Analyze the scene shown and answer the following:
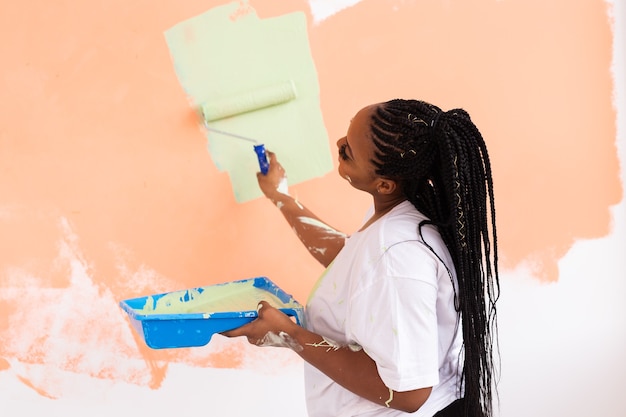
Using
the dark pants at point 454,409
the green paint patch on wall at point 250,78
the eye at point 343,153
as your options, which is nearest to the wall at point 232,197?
the green paint patch on wall at point 250,78

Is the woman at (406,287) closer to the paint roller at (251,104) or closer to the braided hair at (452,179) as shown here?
the braided hair at (452,179)

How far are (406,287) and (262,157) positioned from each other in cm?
56

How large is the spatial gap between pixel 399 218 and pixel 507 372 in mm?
831

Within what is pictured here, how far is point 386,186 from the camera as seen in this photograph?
100 centimetres

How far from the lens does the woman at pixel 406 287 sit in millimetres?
895

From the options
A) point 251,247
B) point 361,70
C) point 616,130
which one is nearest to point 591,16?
point 616,130

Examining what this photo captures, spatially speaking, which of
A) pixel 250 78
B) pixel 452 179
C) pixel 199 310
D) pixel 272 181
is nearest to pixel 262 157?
pixel 272 181

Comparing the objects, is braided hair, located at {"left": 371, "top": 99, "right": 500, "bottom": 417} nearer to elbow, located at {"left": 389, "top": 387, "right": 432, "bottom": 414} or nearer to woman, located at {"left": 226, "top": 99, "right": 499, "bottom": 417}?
woman, located at {"left": 226, "top": 99, "right": 499, "bottom": 417}

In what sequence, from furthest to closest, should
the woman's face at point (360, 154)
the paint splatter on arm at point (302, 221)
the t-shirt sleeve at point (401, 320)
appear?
the paint splatter on arm at point (302, 221)
the woman's face at point (360, 154)
the t-shirt sleeve at point (401, 320)

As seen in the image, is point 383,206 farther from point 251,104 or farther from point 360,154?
point 251,104

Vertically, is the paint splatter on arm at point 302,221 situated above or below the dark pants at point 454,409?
above

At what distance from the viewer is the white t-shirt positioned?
89cm

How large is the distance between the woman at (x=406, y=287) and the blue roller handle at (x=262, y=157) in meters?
0.32

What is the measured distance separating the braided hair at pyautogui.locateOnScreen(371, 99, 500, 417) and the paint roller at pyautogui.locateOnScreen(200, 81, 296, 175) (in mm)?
438
